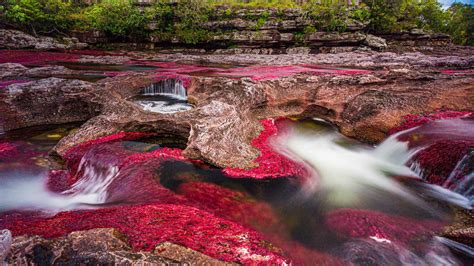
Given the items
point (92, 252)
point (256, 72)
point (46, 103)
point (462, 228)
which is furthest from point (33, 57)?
point (462, 228)

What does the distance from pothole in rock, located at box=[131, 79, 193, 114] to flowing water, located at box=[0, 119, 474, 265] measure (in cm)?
607

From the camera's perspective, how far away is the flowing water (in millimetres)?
4758

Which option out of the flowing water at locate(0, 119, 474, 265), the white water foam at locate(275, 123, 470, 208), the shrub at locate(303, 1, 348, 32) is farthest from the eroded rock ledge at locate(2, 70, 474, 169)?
the shrub at locate(303, 1, 348, 32)

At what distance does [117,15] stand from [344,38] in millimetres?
36565

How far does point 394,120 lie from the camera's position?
9.61 metres

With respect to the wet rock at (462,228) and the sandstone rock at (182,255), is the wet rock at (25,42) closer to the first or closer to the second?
the sandstone rock at (182,255)

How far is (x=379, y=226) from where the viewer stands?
5152mm

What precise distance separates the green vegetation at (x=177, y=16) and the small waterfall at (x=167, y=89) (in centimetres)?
2579

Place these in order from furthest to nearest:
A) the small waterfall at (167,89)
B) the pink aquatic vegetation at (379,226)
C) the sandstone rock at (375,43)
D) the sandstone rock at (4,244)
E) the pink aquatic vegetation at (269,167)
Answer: the sandstone rock at (375,43) → the small waterfall at (167,89) → the pink aquatic vegetation at (269,167) → the pink aquatic vegetation at (379,226) → the sandstone rock at (4,244)

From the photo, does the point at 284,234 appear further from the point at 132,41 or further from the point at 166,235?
the point at 132,41

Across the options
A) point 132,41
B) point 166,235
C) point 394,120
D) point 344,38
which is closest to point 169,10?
point 132,41

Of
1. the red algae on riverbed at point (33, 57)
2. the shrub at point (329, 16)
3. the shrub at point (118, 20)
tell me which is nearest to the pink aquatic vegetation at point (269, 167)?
the red algae on riverbed at point (33, 57)

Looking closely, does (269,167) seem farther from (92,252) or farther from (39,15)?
(39,15)

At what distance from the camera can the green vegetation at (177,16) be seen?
120 feet
